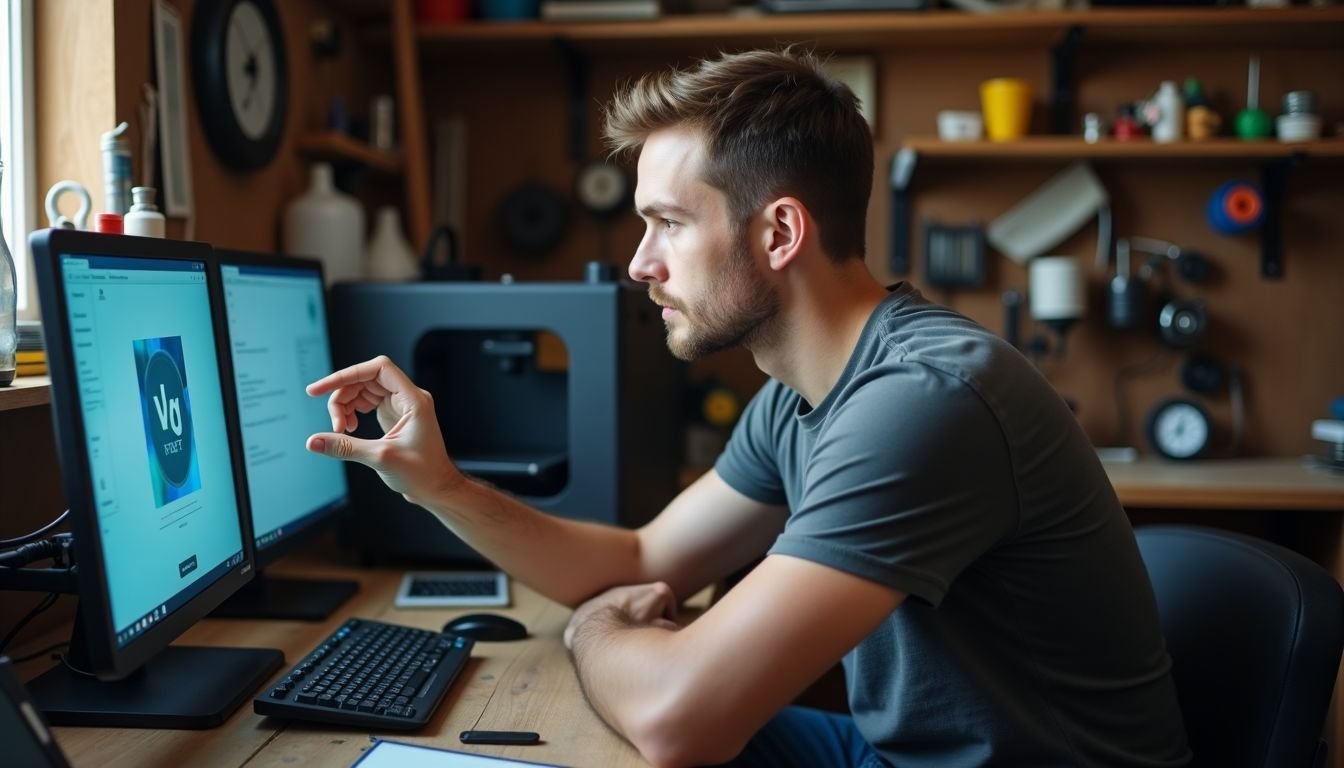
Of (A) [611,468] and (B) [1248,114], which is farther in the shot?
(B) [1248,114]

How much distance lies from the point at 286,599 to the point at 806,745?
72cm

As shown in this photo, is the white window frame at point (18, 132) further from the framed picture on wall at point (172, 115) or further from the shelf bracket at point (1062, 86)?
the shelf bracket at point (1062, 86)

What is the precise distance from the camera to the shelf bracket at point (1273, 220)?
8.50 feet

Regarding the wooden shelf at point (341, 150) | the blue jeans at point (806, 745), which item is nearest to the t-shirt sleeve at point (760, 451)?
the blue jeans at point (806, 745)

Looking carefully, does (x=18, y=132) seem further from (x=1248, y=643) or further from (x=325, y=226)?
(x=1248, y=643)

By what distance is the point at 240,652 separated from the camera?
4.19 feet

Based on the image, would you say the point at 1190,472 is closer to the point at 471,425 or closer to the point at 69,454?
the point at 471,425

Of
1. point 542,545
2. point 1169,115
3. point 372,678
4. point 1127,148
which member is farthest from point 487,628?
point 1169,115

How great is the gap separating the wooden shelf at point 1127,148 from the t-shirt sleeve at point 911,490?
1531 millimetres

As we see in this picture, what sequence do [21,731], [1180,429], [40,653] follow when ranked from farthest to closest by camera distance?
[1180,429], [40,653], [21,731]

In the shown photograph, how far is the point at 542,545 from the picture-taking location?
1459mm

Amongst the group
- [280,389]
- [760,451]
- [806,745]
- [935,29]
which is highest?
[935,29]

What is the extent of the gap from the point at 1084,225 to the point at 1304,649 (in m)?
1.70

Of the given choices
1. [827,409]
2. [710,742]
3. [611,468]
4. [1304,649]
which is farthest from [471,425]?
[1304,649]
